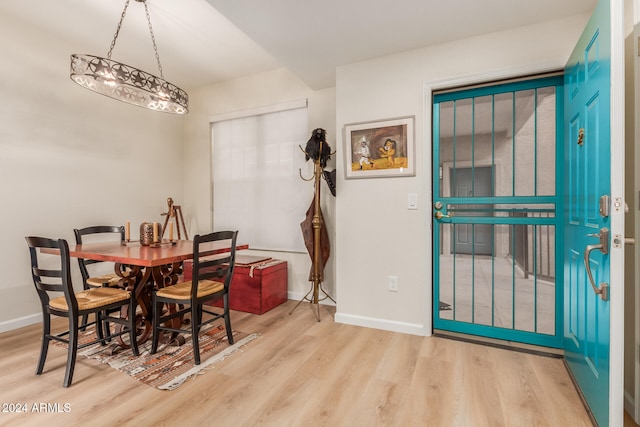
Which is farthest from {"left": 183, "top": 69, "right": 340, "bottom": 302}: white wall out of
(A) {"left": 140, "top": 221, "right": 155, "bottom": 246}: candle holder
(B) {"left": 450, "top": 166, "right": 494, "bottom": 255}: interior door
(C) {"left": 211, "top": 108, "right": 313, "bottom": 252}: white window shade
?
(A) {"left": 140, "top": 221, "right": 155, "bottom": 246}: candle holder

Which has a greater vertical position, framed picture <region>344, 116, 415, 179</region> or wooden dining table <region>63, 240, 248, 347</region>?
framed picture <region>344, 116, 415, 179</region>

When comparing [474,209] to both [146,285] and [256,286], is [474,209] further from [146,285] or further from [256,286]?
[146,285]

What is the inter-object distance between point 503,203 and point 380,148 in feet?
3.57

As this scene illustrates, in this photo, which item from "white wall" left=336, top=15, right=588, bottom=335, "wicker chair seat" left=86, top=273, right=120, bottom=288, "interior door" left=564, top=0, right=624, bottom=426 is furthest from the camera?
"wicker chair seat" left=86, top=273, right=120, bottom=288

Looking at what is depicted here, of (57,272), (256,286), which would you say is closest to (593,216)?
(256,286)

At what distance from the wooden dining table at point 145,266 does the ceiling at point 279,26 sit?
5.46 ft

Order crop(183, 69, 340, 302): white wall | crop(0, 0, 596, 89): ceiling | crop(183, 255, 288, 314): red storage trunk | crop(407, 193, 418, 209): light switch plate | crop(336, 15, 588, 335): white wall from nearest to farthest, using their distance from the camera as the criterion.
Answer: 1. crop(0, 0, 596, 89): ceiling
2. crop(336, 15, 588, 335): white wall
3. crop(407, 193, 418, 209): light switch plate
4. crop(183, 255, 288, 314): red storage trunk
5. crop(183, 69, 340, 302): white wall

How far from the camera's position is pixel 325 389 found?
1772 millimetres

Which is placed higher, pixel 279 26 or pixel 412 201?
pixel 279 26

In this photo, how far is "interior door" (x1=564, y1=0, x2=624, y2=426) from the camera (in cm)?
124

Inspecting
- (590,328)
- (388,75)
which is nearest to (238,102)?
(388,75)

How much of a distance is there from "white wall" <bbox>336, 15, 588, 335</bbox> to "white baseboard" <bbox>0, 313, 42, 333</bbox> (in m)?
2.90

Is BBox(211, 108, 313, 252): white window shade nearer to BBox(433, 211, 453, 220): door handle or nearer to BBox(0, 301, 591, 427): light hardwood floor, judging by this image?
BBox(433, 211, 453, 220): door handle

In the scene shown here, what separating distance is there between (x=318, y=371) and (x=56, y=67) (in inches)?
148
